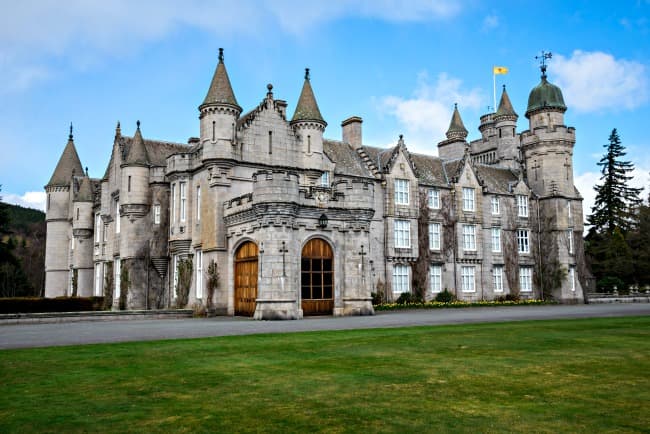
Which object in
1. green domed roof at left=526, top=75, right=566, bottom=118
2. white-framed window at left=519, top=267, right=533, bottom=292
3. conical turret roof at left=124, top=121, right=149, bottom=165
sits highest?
green domed roof at left=526, top=75, right=566, bottom=118

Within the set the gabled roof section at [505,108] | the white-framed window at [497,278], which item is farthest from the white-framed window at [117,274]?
the gabled roof section at [505,108]

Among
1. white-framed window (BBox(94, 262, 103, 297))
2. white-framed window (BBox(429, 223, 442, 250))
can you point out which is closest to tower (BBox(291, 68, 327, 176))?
white-framed window (BBox(429, 223, 442, 250))

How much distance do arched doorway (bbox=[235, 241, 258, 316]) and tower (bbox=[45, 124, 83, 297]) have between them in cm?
2371

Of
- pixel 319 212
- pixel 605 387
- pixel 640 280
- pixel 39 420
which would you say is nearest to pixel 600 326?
pixel 605 387

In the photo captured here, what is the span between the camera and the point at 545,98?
1928 inches

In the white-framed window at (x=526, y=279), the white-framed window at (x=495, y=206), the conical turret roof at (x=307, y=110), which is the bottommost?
the white-framed window at (x=526, y=279)

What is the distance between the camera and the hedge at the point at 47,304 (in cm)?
3134

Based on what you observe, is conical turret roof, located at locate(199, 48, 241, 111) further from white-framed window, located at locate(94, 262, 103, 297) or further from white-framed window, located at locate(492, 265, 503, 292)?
white-framed window, located at locate(492, 265, 503, 292)

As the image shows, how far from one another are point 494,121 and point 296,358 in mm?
46112

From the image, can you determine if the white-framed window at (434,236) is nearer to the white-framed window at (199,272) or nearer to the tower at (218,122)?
the white-framed window at (199,272)

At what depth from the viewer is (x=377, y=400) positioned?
7.95 metres

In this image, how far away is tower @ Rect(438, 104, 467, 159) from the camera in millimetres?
49500

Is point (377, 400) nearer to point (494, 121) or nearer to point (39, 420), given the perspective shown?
point (39, 420)

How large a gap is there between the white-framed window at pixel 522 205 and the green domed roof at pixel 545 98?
7.15 meters
